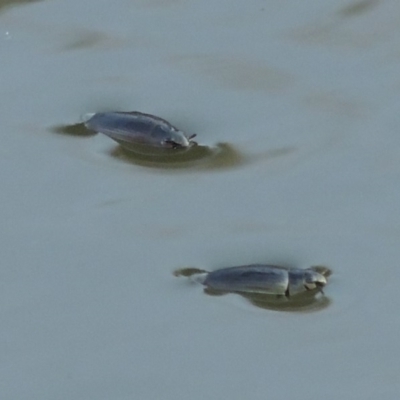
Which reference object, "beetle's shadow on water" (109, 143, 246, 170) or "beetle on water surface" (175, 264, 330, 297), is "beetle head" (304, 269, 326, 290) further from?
"beetle's shadow on water" (109, 143, 246, 170)

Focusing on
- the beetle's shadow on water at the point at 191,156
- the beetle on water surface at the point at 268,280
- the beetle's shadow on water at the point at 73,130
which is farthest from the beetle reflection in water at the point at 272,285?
the beetle's shadow on water at the point at 73,130

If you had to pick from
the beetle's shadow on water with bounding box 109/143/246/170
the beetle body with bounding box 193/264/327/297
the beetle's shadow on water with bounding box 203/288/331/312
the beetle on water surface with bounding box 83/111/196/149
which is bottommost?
the beetle's shadow on water with bounding box 203/288/331/312

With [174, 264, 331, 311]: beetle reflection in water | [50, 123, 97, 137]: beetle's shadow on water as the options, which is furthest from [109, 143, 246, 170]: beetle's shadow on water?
[174, 264, 331, 311]: beetle reflection in water

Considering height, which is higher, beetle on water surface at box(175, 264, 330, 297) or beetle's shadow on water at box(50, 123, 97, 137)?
beetle's shadow on water at box(50, 123, 97, 137)

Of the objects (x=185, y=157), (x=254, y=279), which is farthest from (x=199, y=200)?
(x=254, y=279)

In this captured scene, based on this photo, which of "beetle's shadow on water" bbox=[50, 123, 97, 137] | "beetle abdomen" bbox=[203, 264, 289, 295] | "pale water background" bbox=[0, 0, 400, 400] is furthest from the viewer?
"beetle's shadow on water" bbox=[50, 123, 97, 137]

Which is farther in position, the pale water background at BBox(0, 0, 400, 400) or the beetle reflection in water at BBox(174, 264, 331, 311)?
the beetle reflection in water at BBox(174, 264, 331, 311)
